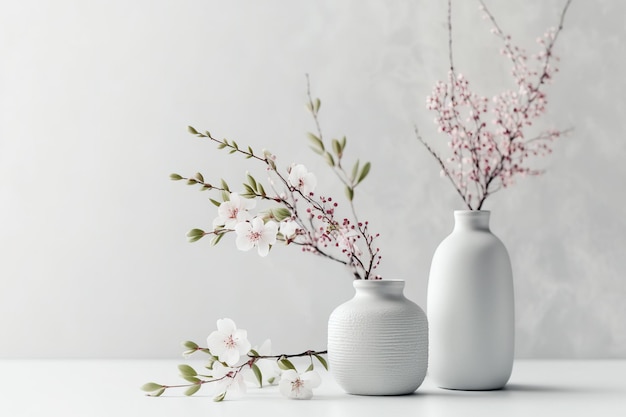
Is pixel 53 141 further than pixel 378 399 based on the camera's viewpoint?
Yes

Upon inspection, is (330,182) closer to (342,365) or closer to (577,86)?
(577,86)

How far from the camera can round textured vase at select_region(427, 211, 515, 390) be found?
144 cm

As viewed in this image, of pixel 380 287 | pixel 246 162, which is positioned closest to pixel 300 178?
pixel 380 287

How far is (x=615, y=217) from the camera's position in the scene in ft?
6.75

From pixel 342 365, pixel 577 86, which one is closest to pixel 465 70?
pixel 577 86

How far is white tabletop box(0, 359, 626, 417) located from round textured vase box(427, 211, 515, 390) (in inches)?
1.4

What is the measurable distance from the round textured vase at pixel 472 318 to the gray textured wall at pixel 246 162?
1.93 feet

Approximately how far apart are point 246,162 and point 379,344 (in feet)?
2.80

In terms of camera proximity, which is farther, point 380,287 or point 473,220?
point 473,220

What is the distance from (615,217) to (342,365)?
0.99 metres

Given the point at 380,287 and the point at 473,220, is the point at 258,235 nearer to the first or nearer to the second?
the point at 380,287

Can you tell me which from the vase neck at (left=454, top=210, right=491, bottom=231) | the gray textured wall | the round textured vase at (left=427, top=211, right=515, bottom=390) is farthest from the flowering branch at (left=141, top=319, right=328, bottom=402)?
the gray textured wall

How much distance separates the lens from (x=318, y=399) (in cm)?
139

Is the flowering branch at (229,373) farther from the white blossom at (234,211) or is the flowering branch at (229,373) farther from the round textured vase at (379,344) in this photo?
the white blossom at (234,211)
